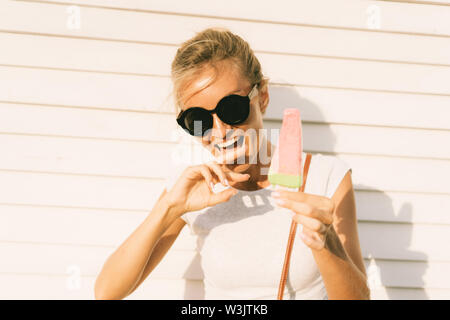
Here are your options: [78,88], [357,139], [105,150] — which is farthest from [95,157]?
[357,139]

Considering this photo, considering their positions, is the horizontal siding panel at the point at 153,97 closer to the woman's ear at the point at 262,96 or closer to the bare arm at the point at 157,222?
the woman's ear at the point at 262,96

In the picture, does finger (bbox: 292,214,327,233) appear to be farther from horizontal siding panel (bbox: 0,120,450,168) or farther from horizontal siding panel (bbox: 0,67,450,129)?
horizontal siding panel (bbox: 0,67,450,129)

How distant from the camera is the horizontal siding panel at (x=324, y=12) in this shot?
2.69 meters

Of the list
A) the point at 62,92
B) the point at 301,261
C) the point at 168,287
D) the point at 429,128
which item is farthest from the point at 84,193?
the point at 429,128

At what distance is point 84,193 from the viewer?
2748 mm

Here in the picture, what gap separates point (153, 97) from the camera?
2736mm

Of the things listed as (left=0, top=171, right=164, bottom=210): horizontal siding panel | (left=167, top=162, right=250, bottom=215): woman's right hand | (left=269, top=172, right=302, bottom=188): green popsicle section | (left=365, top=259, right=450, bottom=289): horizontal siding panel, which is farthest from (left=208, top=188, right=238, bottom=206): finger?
(left=365, top=259, right=450, bottom=289): horizontal siding panel

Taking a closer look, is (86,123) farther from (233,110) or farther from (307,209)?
(307,209)

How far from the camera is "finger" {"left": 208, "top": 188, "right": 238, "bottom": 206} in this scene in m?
1.68

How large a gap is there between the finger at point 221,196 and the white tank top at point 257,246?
1.04ft

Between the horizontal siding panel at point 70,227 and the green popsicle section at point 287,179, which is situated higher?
the green popsicle section at point 287,179

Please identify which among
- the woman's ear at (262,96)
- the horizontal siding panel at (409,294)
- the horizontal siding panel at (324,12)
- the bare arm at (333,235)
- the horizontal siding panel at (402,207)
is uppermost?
the horizontal siding panel at (324,12)

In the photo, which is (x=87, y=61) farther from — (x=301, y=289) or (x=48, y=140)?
(x=301, y=289)

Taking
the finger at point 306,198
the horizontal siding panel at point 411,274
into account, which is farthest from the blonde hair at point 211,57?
the horizontal siding panel at point 411,274
